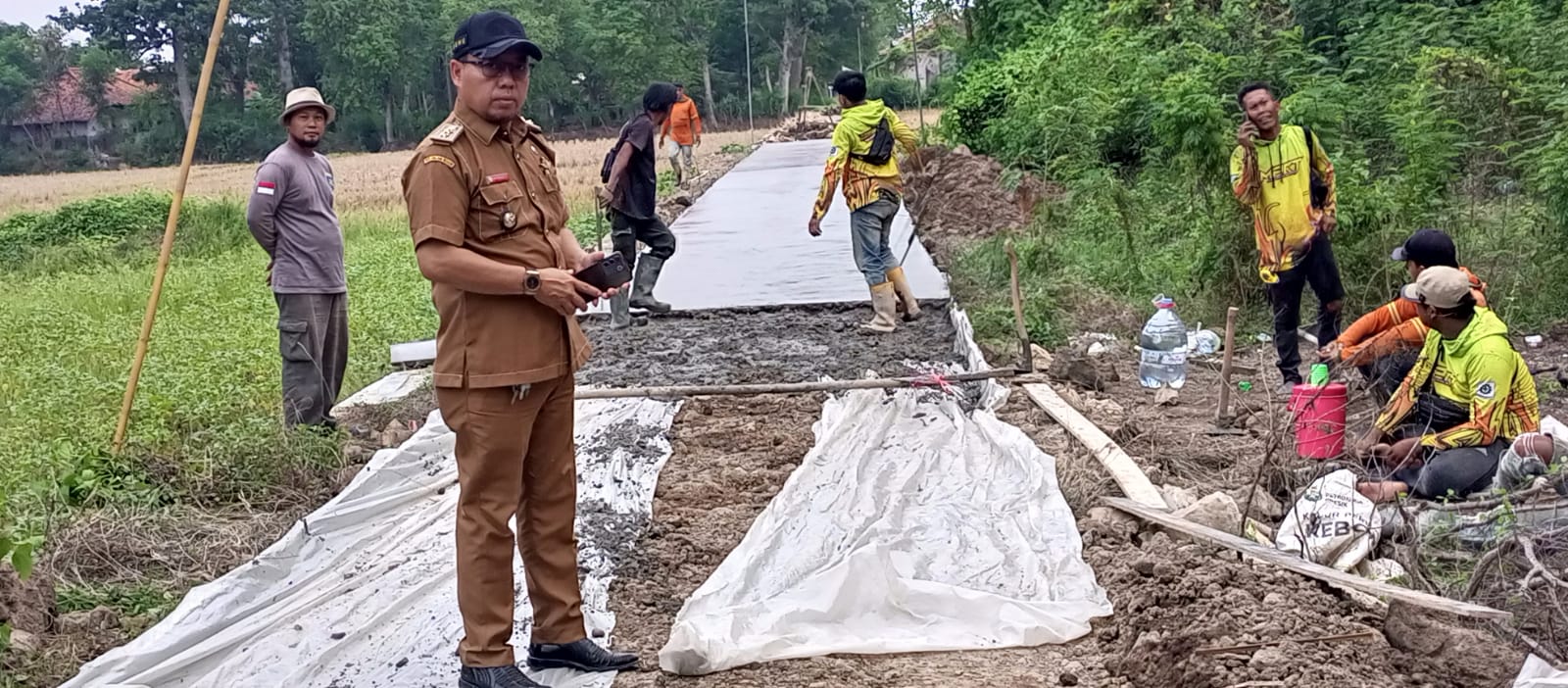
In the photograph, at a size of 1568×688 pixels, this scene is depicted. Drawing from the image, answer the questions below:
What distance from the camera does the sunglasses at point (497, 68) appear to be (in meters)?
3.16

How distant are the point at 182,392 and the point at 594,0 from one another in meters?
50.5

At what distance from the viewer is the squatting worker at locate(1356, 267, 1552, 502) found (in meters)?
4.45

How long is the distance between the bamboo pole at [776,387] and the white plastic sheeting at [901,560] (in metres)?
0.44

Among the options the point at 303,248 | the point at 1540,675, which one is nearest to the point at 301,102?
the point at 303,248

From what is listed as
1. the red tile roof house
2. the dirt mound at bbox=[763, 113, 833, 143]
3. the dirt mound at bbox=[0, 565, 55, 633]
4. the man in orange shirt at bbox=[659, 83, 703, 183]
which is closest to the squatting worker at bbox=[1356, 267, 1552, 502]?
the dirt mound at bbox=[0, 565, 55, 633]

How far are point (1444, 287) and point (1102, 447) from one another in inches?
56.0

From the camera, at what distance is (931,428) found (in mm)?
5801

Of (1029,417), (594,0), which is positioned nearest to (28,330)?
(1029,417)

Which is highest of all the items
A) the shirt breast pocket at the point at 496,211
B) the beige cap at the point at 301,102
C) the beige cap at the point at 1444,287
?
the beige cap at the point at 301,102

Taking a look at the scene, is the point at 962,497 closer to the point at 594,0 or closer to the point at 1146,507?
the point at 1146,507

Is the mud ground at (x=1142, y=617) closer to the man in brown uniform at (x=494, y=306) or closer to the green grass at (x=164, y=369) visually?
the man in brown uniform at (x=494, y=306)

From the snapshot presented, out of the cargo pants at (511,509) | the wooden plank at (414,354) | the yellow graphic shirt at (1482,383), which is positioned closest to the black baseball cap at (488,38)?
the cargo pants at (511,509)

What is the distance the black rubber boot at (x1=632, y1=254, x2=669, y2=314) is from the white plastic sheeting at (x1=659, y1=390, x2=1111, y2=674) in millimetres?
3370

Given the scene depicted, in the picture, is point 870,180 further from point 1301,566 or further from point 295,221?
point 1301,566
